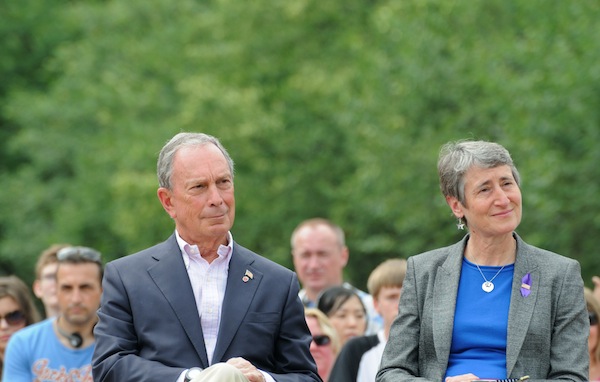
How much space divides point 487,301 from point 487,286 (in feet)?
0.25

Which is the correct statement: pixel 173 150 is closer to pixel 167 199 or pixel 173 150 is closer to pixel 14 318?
pixel 167 199

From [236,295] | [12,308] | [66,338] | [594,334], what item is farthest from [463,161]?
[12,308]

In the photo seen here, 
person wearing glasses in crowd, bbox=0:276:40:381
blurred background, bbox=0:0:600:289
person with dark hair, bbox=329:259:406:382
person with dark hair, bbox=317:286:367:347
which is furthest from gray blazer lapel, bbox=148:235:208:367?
blurred background, bbox=0:0:600:289

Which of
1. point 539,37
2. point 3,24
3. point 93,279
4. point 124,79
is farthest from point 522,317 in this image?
point 3,24

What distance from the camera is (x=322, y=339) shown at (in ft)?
30.6

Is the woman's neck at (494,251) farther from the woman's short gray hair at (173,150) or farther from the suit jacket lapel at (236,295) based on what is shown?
the woman's short gray hair at (173,150)

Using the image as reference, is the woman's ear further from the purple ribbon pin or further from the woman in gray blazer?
the purple ribbon pin

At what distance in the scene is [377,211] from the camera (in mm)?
24547

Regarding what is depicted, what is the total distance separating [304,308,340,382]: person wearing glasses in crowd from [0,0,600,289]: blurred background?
34.1 ft

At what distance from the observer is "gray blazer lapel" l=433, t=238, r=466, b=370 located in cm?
591

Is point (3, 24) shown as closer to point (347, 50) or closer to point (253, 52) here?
point (253, 52)

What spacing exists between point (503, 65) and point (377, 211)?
421 cm

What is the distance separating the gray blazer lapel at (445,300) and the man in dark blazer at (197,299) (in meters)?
0.68

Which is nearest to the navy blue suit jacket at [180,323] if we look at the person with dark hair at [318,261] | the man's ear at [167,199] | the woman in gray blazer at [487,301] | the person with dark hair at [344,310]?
the man's ear at [167,199]
